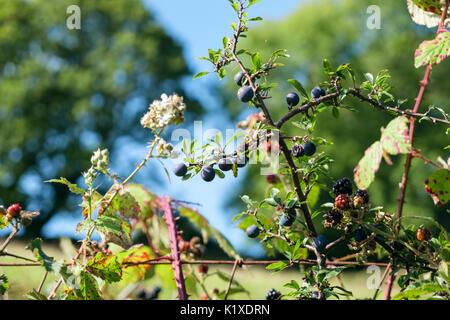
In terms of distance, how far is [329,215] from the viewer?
88 cm

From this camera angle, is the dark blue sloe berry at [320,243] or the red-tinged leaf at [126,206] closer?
the dark blue sloe berry at [320,243]

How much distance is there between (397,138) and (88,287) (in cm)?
65

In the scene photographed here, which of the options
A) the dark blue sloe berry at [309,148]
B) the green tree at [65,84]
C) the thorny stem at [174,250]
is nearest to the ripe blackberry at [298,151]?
the dark blue sloe berry at [309,148]

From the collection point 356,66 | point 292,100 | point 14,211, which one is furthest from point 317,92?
point 356,66

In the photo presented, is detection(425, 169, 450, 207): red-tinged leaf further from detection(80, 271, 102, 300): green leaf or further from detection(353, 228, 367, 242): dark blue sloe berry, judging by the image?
detection(80, 271, 102, 300): green leaf

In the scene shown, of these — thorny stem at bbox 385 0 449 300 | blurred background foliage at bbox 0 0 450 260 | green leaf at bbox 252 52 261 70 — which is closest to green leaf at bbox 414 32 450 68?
thorny stem at bbox 385 0 449 300

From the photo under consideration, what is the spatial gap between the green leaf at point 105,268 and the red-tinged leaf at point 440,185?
0.63 meters

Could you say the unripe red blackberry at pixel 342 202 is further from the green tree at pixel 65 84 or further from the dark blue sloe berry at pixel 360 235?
the green tree at pixel 65 84

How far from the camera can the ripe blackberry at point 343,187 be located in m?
0.88

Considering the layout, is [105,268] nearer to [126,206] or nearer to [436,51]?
[126,206]

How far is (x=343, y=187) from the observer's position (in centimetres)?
88

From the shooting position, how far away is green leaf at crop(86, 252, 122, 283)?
3.03ft

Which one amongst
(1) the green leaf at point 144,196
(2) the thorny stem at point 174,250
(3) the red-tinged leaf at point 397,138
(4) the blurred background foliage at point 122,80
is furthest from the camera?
(4) the blurred background foliage at point 122,80

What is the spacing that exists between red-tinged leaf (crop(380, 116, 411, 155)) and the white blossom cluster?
0.44 m
